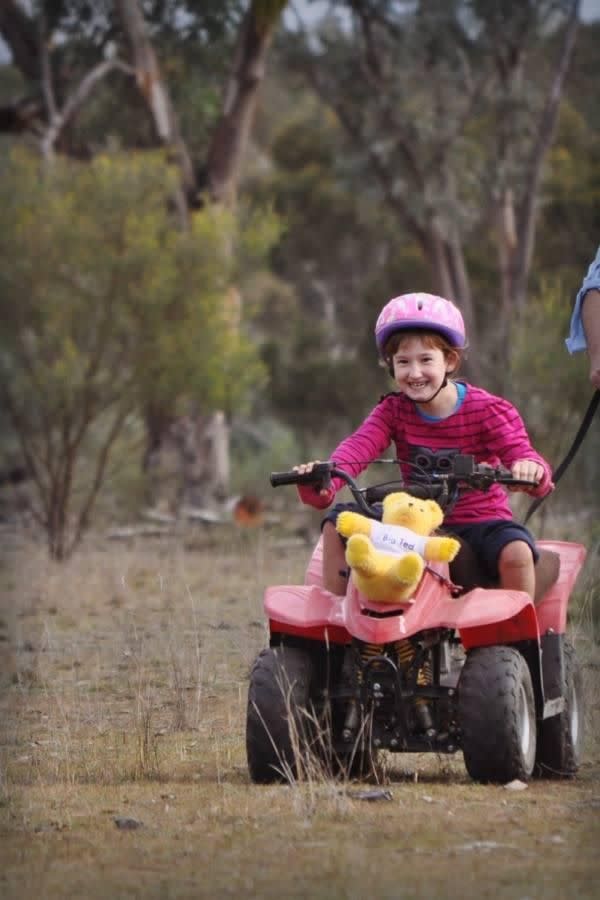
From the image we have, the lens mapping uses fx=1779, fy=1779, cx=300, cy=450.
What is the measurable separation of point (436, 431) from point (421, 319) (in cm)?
42

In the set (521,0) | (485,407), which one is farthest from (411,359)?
(521,0)

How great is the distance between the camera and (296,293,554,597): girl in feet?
20.1

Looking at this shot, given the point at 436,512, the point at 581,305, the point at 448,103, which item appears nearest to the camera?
the point at 436,512

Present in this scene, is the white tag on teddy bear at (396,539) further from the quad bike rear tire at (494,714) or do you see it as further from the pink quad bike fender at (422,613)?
the quad bike rear tire at (494,714)

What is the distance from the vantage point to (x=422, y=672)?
596cm

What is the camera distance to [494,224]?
1184 inches

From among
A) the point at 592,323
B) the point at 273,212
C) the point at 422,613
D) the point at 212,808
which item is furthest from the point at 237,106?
the point at 212,808

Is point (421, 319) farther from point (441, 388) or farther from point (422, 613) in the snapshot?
→ point (422, 613)

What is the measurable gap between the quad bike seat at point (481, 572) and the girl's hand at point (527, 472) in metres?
0.31

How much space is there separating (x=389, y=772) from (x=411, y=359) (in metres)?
1.53

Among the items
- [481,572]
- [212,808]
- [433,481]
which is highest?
[433,481]

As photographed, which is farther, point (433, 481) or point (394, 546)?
point (433, 481)

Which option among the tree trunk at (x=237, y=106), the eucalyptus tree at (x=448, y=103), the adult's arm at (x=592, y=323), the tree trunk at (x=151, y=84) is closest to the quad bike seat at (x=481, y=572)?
the adult's arm at (x=592, y=323)

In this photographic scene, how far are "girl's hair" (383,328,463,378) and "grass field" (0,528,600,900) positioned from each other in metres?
1.47
